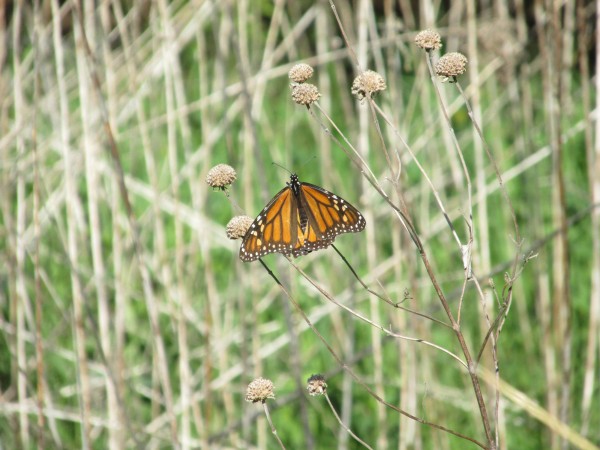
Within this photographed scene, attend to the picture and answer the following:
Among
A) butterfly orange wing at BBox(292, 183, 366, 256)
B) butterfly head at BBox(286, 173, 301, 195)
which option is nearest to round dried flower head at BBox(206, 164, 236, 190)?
butterfly orange wing at BBox(292, 183, 366, 256)

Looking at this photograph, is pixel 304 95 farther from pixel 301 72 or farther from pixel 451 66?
pixel 451 66

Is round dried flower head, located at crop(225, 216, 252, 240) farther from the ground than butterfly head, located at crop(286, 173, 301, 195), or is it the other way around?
butterfly head, located at crop(286, 173, 301, 195)

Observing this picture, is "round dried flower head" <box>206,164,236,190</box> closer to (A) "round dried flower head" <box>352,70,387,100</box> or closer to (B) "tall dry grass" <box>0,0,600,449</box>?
(A) "round dried flower head" <box>352,70,387,100</box>

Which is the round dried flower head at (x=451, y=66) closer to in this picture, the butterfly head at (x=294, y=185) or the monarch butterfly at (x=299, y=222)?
the monarch butterfly at (x=299, y=222)

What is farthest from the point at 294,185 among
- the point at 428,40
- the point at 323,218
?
the point at 428,40

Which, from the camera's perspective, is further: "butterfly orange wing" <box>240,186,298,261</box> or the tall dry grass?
the tall dry grass

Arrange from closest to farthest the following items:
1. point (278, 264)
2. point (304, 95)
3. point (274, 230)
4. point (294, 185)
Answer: point (304, 95)
point (274, 230)
point (294, 185)
point (278, 264)

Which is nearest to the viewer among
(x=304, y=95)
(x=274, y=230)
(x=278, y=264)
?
(x=304, y=95)

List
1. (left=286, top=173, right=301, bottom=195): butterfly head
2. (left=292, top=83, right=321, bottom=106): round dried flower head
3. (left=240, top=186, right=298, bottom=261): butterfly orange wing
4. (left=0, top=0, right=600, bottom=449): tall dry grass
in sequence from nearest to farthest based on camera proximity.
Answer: (left=292, top=83, right=321, bottom=106): round dried flower head
(left=240, top=186, right=298, bottom=261): butterfly orange wing
(left=286, top=173, right=301, bottom=195): butterfly head
(left=0, top=0, right=600, bottom=449): tall dry grass

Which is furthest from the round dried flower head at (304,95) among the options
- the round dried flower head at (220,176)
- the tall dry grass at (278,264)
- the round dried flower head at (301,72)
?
the tall dry grass at (278,264)

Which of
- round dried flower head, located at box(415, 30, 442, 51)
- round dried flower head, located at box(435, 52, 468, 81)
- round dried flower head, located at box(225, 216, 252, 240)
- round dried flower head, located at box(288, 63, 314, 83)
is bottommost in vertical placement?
round dried flower head, located at box(225, 216, 252, 240)
